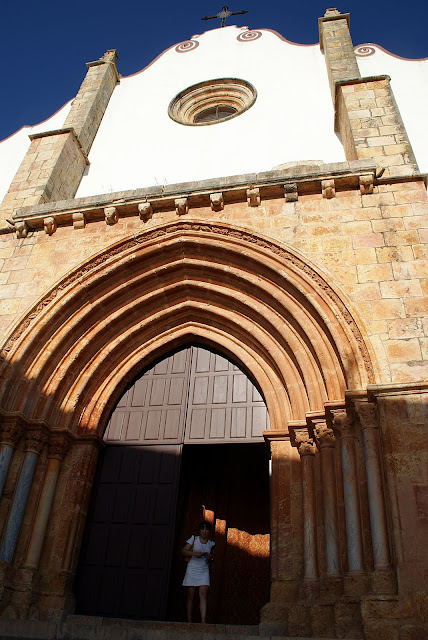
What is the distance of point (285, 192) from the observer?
6648mm

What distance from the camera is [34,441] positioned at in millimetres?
5984

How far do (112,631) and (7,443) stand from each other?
7.89 ft

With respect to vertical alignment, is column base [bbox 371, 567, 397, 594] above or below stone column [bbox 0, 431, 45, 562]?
below

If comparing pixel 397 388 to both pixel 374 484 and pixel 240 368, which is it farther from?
pixel 240 368

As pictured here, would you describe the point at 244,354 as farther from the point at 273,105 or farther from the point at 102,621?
the point at 273,105

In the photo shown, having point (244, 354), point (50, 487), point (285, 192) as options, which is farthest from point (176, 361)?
point (285, 192)

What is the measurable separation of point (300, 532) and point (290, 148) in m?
6.15

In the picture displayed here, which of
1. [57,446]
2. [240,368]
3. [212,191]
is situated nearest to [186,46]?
[212,191]

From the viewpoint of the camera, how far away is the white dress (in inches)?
215

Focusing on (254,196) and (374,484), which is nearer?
(374,484)

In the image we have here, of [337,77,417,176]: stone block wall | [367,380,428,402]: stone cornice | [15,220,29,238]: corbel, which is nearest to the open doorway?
[367,380,428,402]: stone cornice

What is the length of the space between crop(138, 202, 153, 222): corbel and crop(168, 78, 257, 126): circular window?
3.97 meters

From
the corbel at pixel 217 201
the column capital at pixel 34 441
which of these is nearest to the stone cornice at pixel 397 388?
the corbel at pixel 217 201

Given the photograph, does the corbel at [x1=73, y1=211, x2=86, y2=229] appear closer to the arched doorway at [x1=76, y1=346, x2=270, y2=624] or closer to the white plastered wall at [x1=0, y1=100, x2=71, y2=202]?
the arched doorway at [x1=76, y1=346, x2=270, y2=624]
